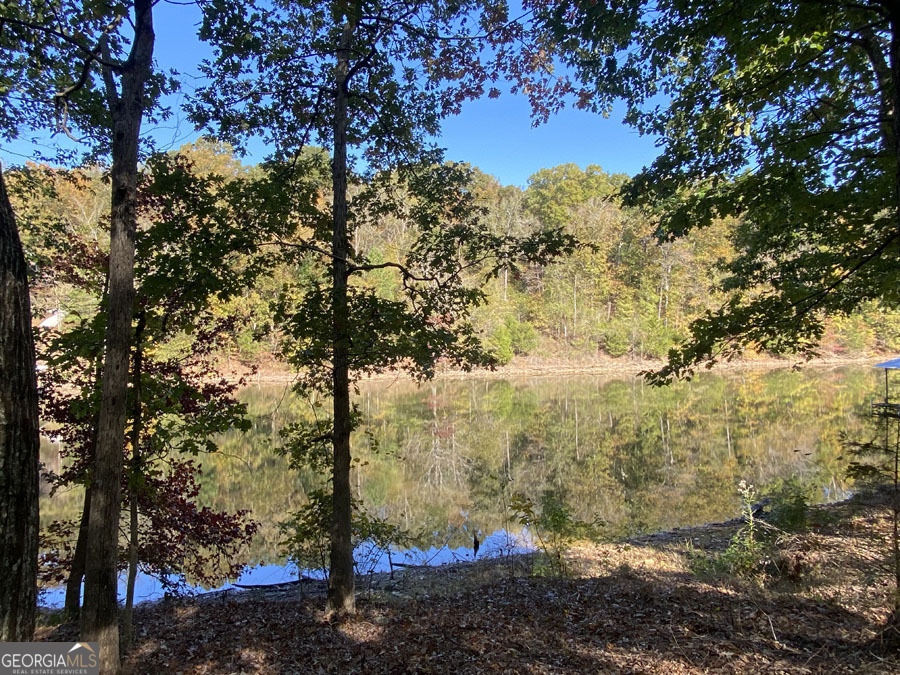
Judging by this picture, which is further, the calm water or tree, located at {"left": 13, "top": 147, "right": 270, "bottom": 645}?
the calm water

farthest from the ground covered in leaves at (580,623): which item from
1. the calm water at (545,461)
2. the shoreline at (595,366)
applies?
the shoreline at (595,366)

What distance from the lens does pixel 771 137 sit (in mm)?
4684

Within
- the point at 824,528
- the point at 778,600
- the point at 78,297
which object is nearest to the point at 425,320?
the point at 778,600

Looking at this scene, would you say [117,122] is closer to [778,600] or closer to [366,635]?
[366,635]

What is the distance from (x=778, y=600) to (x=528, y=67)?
6468mm

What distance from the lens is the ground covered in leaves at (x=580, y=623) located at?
3355 millimetres

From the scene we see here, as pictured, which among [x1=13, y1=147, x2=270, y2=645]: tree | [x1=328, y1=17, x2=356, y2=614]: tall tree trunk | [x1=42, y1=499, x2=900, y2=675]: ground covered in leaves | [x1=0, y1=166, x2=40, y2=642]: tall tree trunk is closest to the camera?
[x1=0, y1=166, x2=40, y2=642]: tall tree trunk

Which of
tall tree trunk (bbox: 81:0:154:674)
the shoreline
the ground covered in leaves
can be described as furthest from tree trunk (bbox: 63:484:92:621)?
the shoreline

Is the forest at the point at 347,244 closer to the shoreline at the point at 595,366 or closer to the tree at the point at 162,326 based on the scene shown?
the tree at the point at 162,326

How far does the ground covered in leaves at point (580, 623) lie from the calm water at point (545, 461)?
1.96 m

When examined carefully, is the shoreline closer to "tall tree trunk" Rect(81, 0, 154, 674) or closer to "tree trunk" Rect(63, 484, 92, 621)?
"tree trunk" Rect(63, 484, 92, 621)

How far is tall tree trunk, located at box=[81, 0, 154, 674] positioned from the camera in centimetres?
299

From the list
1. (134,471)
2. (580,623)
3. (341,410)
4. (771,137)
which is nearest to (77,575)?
(134,471)
